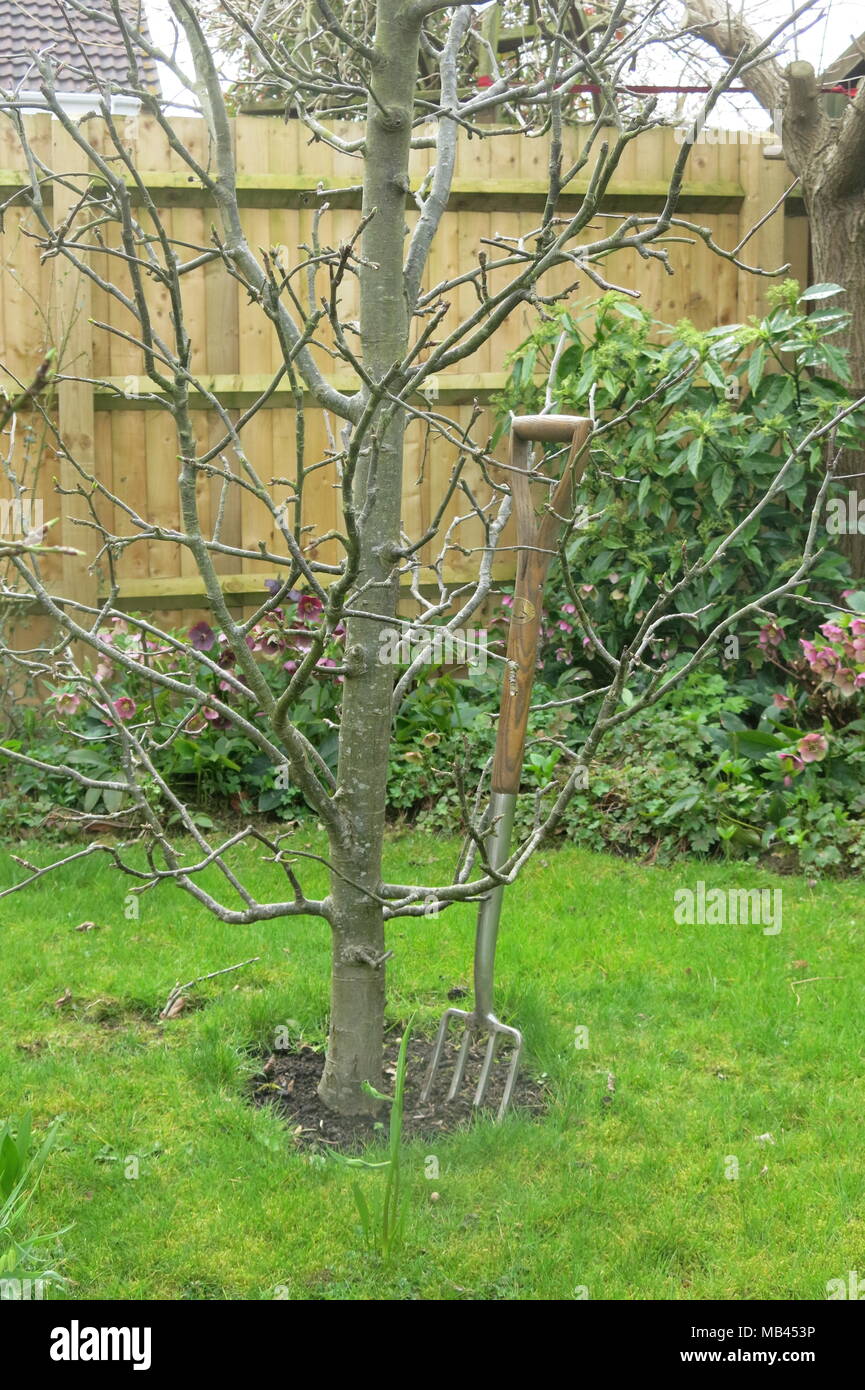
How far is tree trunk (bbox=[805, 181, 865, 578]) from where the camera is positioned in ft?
19.7

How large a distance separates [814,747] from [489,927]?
2.22 m

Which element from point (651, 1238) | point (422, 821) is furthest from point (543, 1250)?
point (422, 821)

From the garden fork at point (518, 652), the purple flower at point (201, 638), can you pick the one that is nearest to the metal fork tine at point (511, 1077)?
the garden fork at point (518, 652)

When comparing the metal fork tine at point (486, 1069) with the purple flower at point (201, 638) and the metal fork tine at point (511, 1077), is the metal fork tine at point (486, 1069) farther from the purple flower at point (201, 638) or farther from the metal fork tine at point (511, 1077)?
the purple flower at point (201, 638)

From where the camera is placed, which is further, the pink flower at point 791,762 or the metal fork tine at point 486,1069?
the pink flower at point 791,762

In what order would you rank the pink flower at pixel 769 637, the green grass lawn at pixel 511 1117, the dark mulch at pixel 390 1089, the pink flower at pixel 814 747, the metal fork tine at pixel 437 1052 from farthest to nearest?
1. the pink flower at pixel 769 637
2. the pink flower at pixel 814 747
3. the metal fork tine at pixel 437 1052
4. the dark mulch at pixel 390 1089
5. the green grass lawn at pixel 511 1117

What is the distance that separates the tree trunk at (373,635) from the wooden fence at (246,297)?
9.63 ft

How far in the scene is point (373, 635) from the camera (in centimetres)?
295

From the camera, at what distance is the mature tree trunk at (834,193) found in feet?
19.3

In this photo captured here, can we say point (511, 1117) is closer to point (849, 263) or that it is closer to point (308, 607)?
point (308, 607)

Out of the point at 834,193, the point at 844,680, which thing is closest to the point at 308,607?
the point at 844,680

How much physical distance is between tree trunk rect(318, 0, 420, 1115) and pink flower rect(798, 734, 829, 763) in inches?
94.2

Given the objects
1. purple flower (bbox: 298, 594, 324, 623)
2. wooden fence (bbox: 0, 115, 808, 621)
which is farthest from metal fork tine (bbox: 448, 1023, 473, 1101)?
wooden fence (bbox: 0, 115, 808, 621)

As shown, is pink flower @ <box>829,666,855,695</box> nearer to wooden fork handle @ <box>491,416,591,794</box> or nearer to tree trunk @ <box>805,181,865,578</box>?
tree trunk @ <box>805,181,865,578</box>
